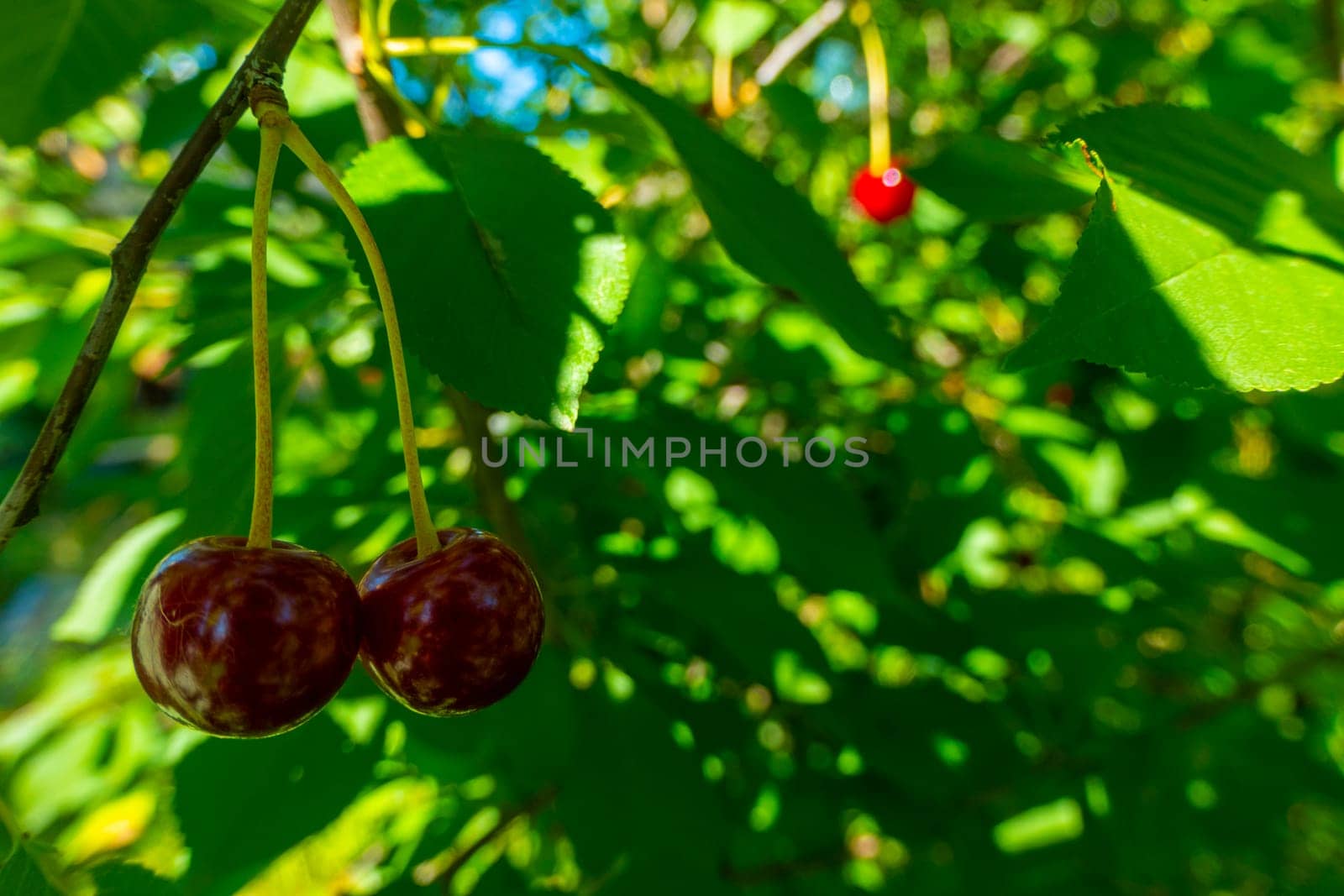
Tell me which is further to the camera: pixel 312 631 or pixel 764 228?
pixel 764 228

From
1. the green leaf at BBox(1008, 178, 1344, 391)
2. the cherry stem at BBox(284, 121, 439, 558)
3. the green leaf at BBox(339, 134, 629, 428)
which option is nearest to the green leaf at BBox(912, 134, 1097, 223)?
the green leaf at BBox(1008, 178, 1344, 391)

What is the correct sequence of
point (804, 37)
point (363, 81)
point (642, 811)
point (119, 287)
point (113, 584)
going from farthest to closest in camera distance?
point (804, 37), point (113, 584), point (642, 811), point (363, 81), point (119, 287)

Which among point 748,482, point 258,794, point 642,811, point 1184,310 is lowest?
point 642,811

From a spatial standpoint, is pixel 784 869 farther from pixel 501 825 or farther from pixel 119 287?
pixel 119 287

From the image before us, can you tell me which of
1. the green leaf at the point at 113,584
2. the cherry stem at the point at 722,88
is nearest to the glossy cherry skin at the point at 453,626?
the green leaf at the point at 113,584

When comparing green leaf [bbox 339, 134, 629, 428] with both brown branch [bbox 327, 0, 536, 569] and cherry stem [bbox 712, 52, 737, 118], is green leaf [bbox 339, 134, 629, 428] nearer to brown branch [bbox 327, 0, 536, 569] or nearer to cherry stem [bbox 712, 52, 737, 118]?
brown branch [bbox 327, 0, 536, 569]

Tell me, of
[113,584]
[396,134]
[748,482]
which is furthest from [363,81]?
[113,584]

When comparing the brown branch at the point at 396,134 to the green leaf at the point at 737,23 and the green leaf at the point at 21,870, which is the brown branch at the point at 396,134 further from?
the green leaf at the point at 737,23

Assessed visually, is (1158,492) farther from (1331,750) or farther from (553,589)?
(553,589)

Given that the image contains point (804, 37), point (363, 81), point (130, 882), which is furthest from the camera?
point (804, 37)
